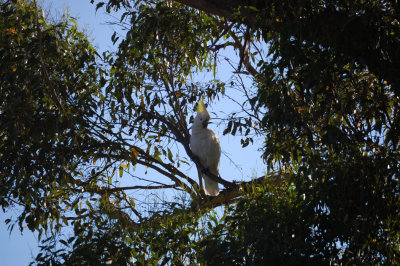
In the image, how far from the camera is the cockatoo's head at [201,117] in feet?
16.7

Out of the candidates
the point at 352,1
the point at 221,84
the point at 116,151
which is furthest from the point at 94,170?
the point at 352,1

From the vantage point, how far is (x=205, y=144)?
5.16m

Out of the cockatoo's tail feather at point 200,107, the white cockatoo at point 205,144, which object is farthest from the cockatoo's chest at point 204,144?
the cockatoo's tail feather at point 200,107

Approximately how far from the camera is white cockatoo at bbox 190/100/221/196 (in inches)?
202

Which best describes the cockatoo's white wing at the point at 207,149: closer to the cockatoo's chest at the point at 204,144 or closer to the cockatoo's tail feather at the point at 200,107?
the cockatoo's chest at the point at 204,144

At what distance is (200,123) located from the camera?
5172 millimetres

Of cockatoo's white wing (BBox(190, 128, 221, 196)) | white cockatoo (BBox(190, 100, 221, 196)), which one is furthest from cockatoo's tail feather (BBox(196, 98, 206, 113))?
cockatoo's white wing (BBox(190, 128, 221, 196))

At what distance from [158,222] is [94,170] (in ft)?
4.92

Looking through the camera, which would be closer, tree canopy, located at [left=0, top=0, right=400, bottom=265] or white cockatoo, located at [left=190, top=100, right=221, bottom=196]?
tree canopy, located at [left=0, top=0, right=400, bottom=265]

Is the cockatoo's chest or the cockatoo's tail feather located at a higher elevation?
the cockatoo's tail feather

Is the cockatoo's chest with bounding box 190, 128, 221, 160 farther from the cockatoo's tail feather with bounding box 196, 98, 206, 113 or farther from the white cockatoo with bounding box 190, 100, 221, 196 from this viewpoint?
the cockatoo's tail feather with bounding box 196, 98, 206, 113

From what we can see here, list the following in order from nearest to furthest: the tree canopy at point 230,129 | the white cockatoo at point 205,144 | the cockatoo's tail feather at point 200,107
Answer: the tree canopy at point 230,129 < the cockatoo's tail feather at point 200,107 < the white cockatoo at point 205,144

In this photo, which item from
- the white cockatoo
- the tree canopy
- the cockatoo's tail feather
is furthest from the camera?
the white cockatoo

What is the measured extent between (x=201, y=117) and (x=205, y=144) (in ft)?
0.89
